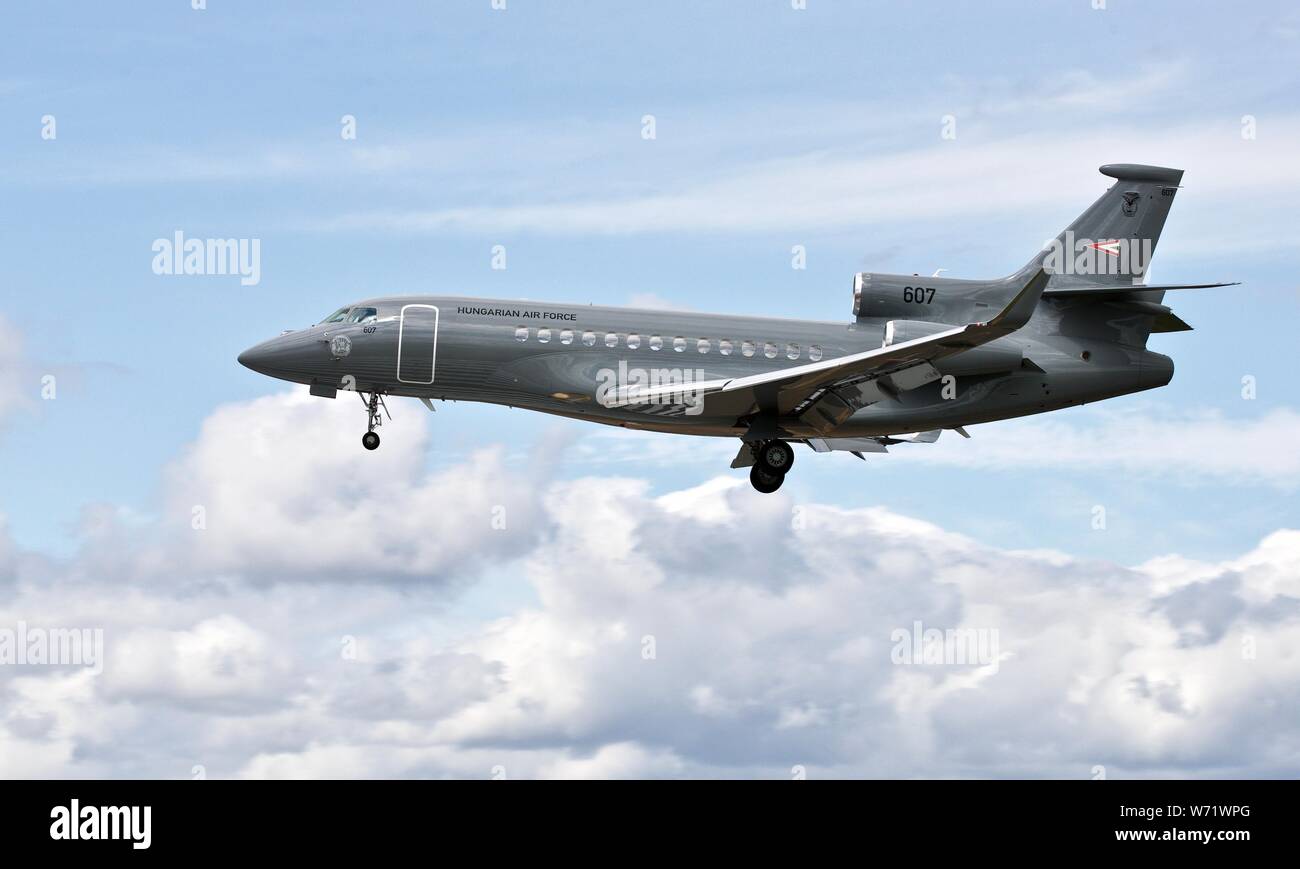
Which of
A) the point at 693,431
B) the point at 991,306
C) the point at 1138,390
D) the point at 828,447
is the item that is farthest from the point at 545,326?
the point at 1138,390

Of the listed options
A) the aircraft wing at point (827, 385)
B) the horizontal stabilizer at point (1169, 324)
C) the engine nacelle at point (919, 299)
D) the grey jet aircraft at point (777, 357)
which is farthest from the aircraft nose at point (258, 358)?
the horizontal stabilizer at point (1169, 324)

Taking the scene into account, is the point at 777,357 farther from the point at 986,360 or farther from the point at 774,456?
the point at 986,360

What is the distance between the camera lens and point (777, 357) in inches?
1513

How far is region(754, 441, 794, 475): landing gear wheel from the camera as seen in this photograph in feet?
127

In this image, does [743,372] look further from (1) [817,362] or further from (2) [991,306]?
(2) [991,306]

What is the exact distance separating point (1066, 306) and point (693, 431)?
899cm

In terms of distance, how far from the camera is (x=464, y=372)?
3741cm

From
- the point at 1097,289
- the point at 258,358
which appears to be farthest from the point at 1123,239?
the point at 258,358

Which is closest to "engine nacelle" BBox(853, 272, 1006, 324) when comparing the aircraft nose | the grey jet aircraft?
the grey jet aircraft

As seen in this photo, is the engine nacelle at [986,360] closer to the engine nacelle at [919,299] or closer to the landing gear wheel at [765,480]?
the engine nacelle at [919,299]

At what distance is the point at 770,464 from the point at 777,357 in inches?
95.0

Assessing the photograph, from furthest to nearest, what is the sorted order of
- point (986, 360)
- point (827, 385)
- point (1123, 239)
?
point (1123, 239) → point (986, 360) → point (827, 385)

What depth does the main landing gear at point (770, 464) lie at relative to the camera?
127 ft
